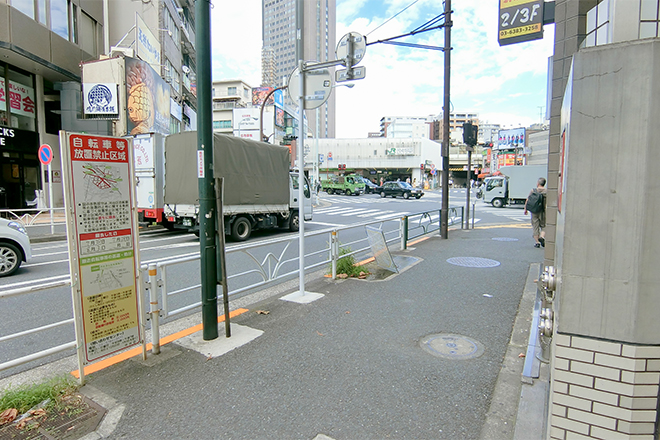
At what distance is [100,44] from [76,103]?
5.48 m

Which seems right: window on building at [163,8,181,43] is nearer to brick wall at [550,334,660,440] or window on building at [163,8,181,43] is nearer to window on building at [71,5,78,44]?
window on building at [71,5,78,44]

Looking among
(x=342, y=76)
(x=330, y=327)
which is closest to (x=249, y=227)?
(x=342, y=76)

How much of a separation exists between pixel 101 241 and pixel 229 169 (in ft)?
28.5

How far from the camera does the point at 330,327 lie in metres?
4.66

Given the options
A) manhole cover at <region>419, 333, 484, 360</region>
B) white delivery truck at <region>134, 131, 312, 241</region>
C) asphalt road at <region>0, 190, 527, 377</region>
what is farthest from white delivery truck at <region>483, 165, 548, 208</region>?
manhole cover at <region>419, 333, 484, 360</region>

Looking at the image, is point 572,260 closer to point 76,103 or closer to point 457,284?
point 457,284

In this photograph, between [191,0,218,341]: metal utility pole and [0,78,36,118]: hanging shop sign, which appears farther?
[0,78,36,118]: hanging shop sign

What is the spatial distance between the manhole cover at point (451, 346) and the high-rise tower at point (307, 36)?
8390cm

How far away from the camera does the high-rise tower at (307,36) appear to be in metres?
87.0

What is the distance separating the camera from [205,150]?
4016mm

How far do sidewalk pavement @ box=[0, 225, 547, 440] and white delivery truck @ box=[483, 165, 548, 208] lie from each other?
26226mm

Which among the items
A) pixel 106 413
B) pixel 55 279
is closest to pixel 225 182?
pixel 55 279

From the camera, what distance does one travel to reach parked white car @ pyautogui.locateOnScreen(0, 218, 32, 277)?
24.6 feet

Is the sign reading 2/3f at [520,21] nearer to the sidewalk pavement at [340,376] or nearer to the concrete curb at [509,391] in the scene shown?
the sidewalk pavement at [340,376]
